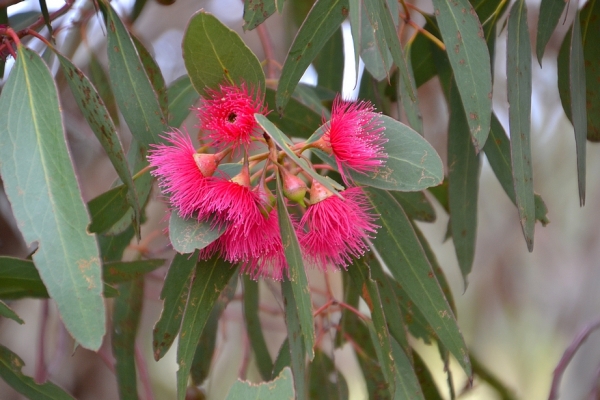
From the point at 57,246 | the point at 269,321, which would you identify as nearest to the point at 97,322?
the point at 57,246

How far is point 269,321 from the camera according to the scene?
2.78 m

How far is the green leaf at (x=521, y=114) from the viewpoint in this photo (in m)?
0.80

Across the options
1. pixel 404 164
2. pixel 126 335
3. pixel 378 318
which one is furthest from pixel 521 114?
pixel 126 335

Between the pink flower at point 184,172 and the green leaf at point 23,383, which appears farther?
the green leaf at point 23,383

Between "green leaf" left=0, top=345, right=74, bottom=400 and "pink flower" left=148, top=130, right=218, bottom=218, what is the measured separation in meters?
0.44

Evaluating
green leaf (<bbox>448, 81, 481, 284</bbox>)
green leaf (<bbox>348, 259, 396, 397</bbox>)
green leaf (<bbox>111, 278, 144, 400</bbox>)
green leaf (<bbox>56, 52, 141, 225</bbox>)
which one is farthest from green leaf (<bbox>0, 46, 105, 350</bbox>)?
green leaf (<bbox>448, 81, 481, 284</bbox>)

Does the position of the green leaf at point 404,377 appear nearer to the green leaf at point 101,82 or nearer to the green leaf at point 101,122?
the green leaf at point 101,122

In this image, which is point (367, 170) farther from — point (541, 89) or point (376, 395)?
point (541, 89)

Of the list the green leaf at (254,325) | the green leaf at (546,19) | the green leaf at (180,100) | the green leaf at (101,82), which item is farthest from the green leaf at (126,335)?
the green leaf at (546,19)

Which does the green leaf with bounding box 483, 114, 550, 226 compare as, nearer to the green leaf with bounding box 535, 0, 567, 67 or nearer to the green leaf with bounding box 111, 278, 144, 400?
the green leaf with bounding box 535, 0, 567, 67

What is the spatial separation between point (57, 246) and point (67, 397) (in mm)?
460

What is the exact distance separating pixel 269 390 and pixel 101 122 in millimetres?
380

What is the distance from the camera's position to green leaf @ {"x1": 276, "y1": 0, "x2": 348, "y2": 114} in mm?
757

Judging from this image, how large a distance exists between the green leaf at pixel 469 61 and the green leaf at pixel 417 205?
0.37 meters
